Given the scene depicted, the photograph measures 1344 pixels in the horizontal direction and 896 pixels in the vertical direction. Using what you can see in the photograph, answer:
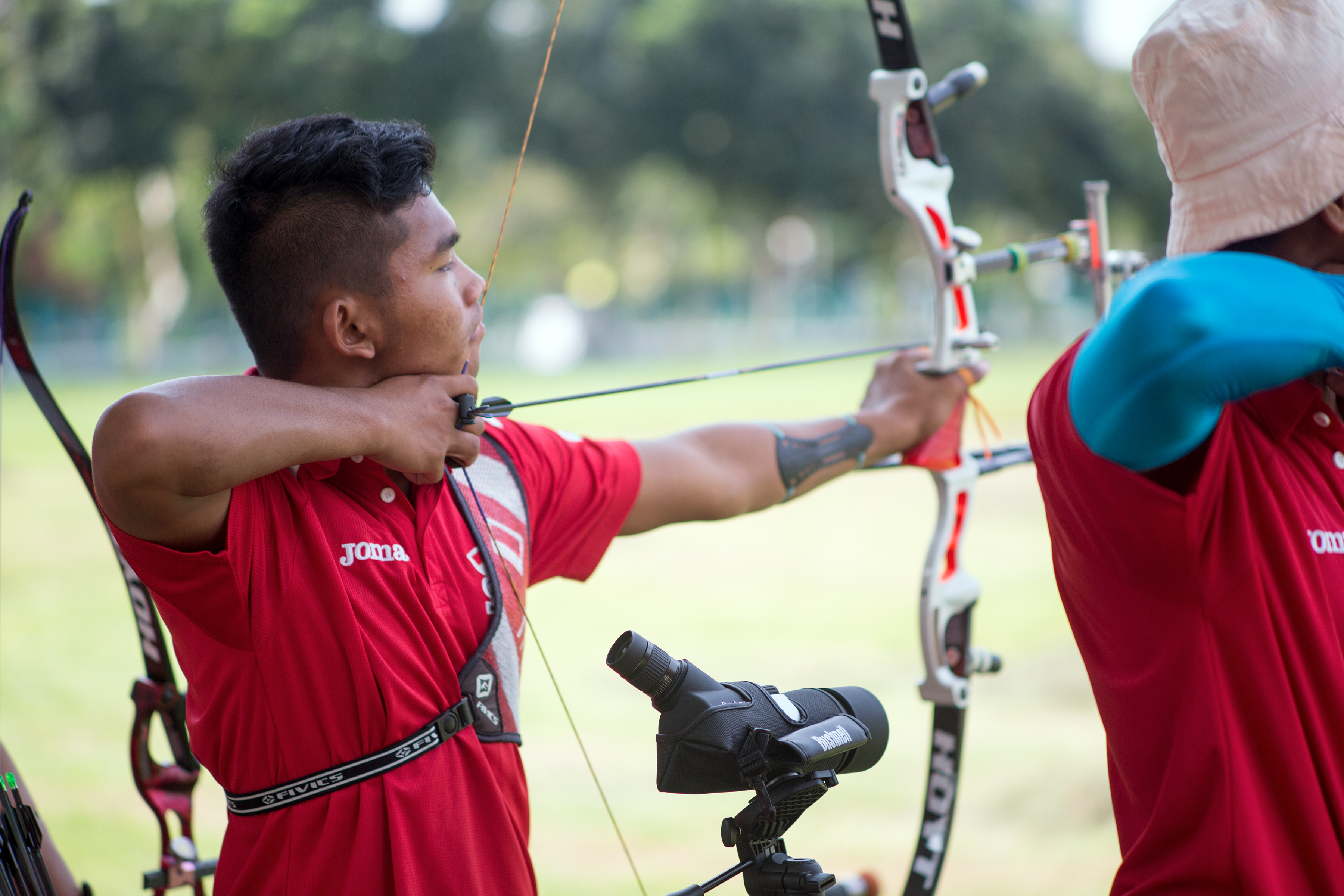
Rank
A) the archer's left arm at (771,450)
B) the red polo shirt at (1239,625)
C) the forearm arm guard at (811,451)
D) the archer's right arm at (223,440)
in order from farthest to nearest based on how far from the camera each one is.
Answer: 1. the forearm arm guard at (811,451)
2. the archer's left arm at (771,450)
3. the archer's right arm at (223,440)
4. the red polo shirt at (1239,625)

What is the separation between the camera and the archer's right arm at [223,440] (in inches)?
52.6

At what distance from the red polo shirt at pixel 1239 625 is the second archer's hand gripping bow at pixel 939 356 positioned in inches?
46.0

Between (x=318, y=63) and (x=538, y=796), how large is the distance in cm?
2449

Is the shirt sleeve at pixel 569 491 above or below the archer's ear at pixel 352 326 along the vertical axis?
below

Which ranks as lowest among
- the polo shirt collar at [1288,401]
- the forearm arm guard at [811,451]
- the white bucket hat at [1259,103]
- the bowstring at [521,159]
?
the polo shirt collar at [1288,401]

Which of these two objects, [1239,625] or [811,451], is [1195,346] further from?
[811,451]

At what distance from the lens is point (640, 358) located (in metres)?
36.3

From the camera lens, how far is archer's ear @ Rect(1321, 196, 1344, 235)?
1.16 m

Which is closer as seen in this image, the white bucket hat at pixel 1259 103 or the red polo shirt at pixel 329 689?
the white bucket hat at pixel 1259 103

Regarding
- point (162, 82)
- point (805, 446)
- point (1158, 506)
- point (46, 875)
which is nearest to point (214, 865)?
point (46, 875)

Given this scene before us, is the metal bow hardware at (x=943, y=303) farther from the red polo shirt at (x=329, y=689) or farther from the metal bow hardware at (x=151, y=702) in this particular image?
the metal bow hardware at (x=151, y=702)

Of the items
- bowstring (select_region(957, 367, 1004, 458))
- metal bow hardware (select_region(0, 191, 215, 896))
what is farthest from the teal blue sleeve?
metal bow hardware (select_region(0, 191, 215, 896))

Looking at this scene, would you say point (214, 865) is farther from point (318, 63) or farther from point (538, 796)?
point (318, 63)

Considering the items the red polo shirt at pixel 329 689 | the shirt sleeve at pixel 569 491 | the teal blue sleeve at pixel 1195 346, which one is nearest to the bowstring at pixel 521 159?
the shirt sleeve at pixel 569 491
